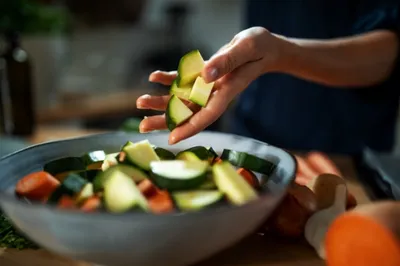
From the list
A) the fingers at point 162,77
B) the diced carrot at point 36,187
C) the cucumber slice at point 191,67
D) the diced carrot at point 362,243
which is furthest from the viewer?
the fingers at point 162,77

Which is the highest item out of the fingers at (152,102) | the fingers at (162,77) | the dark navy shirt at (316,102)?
the fingers at (162,77)

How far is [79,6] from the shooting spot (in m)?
3.39

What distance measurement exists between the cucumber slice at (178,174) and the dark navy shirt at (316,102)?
90 centimetres

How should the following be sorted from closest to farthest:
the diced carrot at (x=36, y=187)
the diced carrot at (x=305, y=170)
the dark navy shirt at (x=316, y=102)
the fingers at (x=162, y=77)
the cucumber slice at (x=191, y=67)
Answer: the diced carrot at (x=36, y=187) → the cucumber slice at (x=191, y=67) → the fingers at (x=162, y=77) → the diced carrot at (x=305, y=170) → the dark navy shirt at (x=316, y=102)

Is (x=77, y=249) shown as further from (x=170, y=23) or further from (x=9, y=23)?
(x=170, y=23)

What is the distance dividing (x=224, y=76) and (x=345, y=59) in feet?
1.54

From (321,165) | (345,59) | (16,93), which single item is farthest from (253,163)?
(16,93)

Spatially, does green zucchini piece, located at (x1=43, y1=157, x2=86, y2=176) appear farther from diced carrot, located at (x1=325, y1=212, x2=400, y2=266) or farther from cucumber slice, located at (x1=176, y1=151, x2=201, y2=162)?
diced carrot, located at (x1=325, y1=212, x2=400, y2=266)

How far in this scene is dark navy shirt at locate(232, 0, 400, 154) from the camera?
5.13 feet

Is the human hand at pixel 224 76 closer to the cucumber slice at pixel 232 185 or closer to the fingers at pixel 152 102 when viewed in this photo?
the fingers at pixel 152 102

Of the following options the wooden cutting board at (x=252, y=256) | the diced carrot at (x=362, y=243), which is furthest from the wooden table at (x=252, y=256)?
the diced carrot at (x=362, y=243)

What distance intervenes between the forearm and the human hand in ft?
0.47

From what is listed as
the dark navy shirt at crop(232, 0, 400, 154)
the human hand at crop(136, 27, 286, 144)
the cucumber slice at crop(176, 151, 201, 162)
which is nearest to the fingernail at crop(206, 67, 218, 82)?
the human hand at crop(136, 27, 286, 144)

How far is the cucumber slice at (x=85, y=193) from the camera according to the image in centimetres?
71
